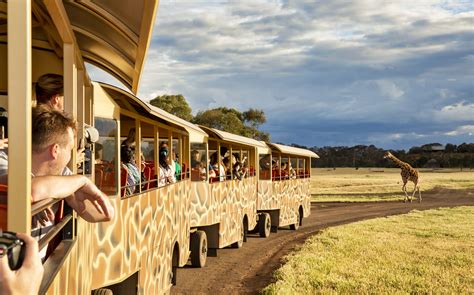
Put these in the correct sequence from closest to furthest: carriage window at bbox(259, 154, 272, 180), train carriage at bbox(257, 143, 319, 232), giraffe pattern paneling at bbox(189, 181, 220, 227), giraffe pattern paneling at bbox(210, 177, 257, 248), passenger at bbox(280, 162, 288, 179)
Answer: giraffe pattern paneling at bbox(189, 181, 220, 227)
giraffe pattern paneling at bbox(210, 177, 257, 248)
train carriage at bbox(257, 143, 319, 232)
carriage window at bbox(259, 154, 272, 180)
passenger at bbox(280, 162, 288, 179)

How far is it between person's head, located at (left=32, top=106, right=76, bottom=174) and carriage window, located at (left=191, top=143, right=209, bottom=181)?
28.9 ft

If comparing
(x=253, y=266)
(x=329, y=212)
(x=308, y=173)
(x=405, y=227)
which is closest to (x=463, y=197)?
(x=329, y=212)

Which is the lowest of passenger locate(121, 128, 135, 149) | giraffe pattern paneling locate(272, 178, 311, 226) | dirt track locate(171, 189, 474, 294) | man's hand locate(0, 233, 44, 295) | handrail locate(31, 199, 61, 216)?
dirt track locate(171, 189, 474, 294)

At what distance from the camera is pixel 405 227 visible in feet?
63.8

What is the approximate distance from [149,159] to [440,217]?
1610 centimetres

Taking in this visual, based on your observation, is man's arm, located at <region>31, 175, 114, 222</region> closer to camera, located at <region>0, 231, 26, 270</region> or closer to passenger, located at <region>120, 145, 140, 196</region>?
camera, located at <region>0, 231, 26, 270</region>

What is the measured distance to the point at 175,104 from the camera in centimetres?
5731

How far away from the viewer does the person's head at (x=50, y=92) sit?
421cm

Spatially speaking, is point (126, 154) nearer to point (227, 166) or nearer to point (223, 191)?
point (223, 191)

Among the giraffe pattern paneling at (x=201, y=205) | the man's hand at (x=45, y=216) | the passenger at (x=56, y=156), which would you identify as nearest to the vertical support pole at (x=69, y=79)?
the man's hand at (x=45, y=216)

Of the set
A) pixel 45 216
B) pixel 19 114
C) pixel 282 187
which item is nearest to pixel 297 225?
pixel 282 187

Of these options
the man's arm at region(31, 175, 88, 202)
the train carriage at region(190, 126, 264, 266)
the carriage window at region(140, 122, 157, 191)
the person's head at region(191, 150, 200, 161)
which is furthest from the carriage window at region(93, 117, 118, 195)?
the person's head at region(191, 150, 200, 161)

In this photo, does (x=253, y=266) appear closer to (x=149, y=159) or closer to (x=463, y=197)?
(x=149, y=159)

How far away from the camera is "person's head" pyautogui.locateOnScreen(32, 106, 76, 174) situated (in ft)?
9.76
